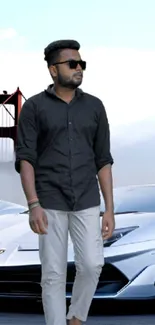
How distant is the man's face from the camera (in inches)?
207

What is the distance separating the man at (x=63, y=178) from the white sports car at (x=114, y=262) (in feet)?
6.42

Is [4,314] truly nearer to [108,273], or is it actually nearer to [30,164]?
[108,273]

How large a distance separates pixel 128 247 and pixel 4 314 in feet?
3.72

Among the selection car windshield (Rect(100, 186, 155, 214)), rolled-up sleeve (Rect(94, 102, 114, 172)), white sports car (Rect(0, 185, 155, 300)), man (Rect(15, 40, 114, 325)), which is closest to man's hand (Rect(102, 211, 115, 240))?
man (Rect(15, 40, 114, 325))

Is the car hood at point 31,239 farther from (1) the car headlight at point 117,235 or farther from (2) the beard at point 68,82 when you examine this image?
(2) the beard at point 68,82

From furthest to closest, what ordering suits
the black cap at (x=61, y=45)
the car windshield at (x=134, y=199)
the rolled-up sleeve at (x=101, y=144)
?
1. the car windshield at (x=134, y=199)
2. the rolled-up sleeve at (x=101, y=144)
3. the black cap at (x=61, y=45)

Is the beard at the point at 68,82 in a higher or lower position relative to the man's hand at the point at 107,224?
higher

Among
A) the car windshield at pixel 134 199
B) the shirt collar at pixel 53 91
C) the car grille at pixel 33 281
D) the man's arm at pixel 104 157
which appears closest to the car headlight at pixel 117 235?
the car grille at pixel 33 281

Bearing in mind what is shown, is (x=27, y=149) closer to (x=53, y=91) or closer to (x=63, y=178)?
(x=63, y=178)

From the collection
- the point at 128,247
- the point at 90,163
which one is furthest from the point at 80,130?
the point at 128,247

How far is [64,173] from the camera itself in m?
5.26

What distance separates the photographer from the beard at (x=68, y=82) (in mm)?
5273

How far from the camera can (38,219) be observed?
5.04 m

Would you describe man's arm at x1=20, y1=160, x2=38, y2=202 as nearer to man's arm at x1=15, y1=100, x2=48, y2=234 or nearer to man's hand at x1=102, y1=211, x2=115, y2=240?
man's arm at x1=15, y1=100, x2=48, y2=234
